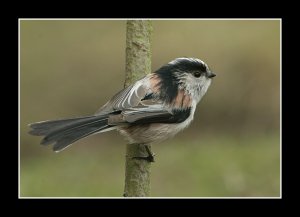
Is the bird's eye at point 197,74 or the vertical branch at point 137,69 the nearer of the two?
the vertical branch at point 137,69

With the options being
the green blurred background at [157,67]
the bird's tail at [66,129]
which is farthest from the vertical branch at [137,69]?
the green blurred background at [157,67]

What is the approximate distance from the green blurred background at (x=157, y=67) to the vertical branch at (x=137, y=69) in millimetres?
3669

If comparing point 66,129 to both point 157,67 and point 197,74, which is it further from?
point 157,67

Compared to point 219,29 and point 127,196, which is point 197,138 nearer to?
point 219,29

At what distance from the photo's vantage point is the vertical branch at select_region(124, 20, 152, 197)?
16.4ft

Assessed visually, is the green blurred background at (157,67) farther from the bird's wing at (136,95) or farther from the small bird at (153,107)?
the bird's wing at (136,95)

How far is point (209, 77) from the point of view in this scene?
553cm

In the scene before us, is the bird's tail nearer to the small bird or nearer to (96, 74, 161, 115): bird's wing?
the small bird

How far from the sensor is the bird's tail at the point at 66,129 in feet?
14.7

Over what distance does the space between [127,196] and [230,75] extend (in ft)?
17.0

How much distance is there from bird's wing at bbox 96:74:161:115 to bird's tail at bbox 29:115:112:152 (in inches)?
7.2

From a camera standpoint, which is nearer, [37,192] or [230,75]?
[37,192]

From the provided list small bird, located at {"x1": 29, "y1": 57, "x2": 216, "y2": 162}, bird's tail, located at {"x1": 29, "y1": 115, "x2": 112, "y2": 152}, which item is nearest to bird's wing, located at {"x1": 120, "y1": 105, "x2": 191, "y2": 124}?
small bird, located at {"x1": 29, "y1": 57, "x2": 216, "y2": 162}

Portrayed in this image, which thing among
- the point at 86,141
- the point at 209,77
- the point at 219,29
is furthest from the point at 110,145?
the point at 209,77
